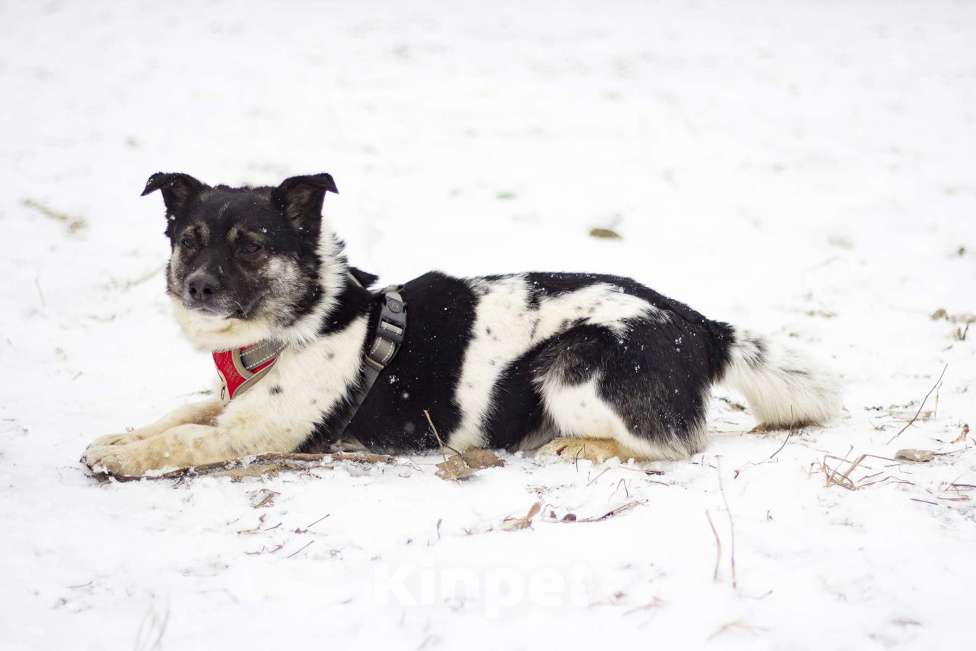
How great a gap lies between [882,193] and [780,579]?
8.83 meters

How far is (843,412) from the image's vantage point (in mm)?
4969

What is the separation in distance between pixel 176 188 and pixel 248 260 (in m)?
0.66

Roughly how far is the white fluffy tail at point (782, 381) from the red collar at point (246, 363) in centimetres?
259

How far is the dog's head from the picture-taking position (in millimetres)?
4176

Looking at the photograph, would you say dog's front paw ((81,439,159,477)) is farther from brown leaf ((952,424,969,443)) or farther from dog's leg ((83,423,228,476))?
brown leaf ((952,424,969,443))

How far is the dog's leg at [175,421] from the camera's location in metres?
4.15

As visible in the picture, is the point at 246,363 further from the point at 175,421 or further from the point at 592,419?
the point at 592,419

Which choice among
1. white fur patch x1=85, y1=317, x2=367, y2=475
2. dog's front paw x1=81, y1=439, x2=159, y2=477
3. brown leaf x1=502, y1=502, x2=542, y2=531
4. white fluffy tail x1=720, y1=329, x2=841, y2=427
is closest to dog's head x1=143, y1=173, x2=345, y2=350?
white fur patch x1=85, y1=317, x2=367, y2=475

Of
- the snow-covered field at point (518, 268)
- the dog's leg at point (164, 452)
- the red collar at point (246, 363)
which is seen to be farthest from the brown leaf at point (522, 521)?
the red collar at point (246, 363)

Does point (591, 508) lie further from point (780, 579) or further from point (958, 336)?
point (958, 336)

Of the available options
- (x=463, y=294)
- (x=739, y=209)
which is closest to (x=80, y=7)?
(x=739, y=209)

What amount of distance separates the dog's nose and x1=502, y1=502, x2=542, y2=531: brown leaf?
1.98m

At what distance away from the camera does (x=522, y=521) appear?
316 cm

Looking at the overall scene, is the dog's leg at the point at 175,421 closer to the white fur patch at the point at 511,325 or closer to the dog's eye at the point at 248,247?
the dog's eye at the point at 248,247
